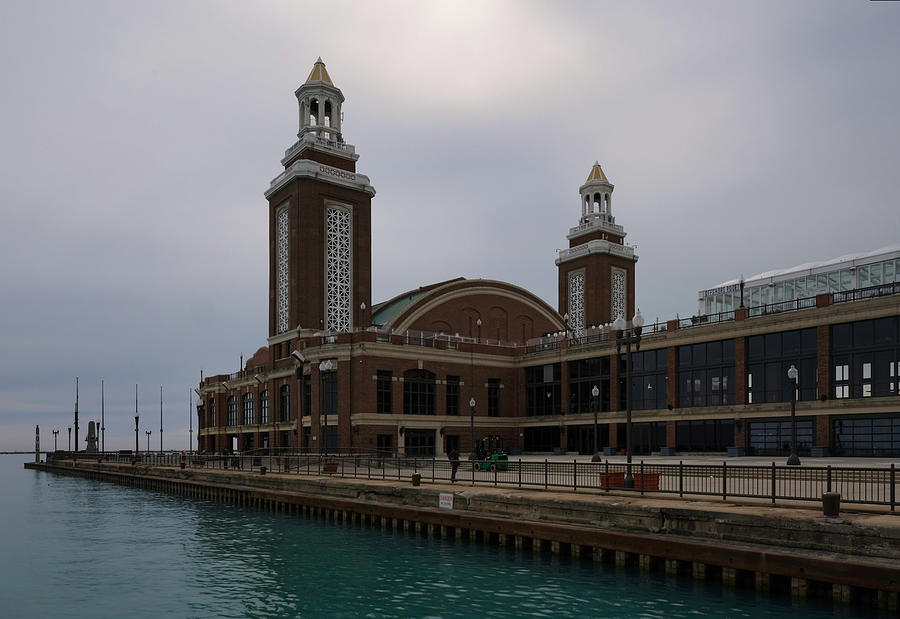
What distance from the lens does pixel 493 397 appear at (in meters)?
75.6

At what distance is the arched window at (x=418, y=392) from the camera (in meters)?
68.9

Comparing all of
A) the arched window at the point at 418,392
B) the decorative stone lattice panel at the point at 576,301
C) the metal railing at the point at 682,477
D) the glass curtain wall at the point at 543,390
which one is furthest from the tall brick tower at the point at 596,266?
the metal railing at the point at 682,477

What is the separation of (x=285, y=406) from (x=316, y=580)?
57647 mm

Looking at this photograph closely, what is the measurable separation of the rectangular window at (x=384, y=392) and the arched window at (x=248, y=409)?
2986 cm

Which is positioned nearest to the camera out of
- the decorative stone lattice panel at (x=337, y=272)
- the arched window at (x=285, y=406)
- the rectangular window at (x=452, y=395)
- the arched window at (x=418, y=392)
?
the arched window at (x=418, y=392)

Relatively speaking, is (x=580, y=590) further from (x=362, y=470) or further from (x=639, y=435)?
(x=639, y=435)

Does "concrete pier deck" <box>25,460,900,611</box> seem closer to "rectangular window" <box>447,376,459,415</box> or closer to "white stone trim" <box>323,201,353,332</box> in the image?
"rectangular window" <box>447,376,459,415</box>

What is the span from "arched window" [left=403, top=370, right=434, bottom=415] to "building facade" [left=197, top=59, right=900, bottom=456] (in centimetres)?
15

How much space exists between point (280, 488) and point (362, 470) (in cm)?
514

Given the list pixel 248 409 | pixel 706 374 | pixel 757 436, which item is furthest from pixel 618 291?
pixel 757 436

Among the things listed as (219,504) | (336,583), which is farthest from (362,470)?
(336,583)

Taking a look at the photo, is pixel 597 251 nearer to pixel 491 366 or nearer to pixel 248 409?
pixel 491 366

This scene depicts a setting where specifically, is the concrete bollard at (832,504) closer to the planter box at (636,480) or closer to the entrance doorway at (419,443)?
the planter box at (636,480)

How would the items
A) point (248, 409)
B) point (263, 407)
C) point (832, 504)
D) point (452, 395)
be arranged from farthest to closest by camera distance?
point (248, 409) < point (263, 407) < point (452, 395) < point (832, 504)
